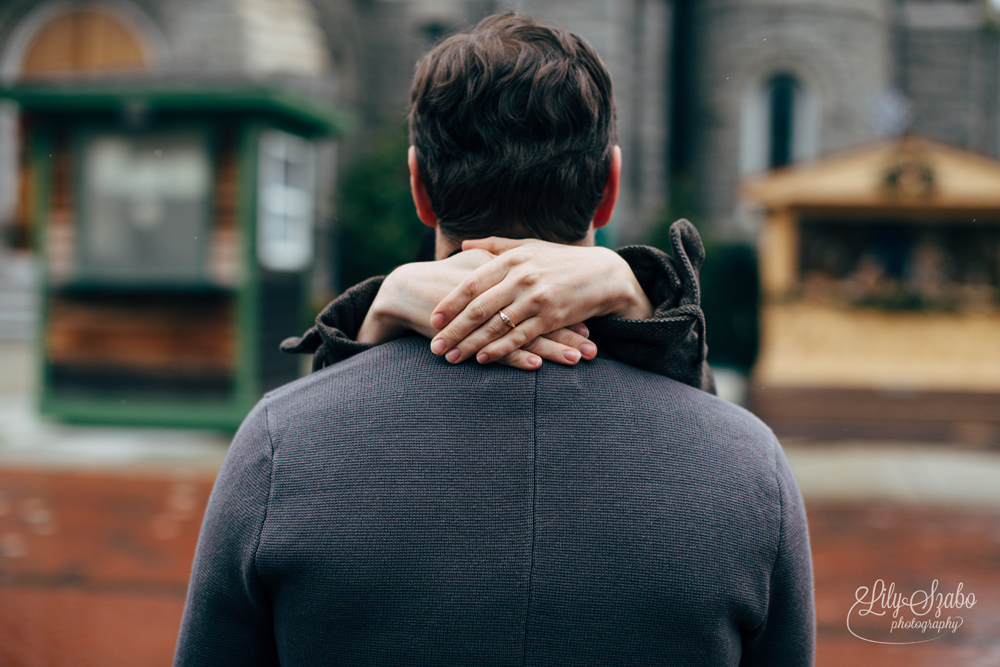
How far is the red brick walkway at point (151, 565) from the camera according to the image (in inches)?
144

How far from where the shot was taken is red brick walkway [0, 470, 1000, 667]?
3668 millimetres

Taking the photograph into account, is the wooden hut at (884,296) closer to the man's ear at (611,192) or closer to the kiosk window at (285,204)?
the kiosk window at (285,204)

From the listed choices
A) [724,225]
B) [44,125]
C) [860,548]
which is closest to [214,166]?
[44,125]

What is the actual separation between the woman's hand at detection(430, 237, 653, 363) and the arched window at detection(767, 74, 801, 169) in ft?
52.5

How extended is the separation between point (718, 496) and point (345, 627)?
49cm

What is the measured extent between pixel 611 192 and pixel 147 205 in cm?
729

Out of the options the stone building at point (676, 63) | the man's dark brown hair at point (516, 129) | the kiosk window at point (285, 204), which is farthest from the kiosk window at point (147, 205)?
the man's dark brown hair at point (516, 129)

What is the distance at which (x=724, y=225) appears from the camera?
15.7m

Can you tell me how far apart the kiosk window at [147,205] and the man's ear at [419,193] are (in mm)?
6802

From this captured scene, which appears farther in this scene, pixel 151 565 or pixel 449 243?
pixel 151 565

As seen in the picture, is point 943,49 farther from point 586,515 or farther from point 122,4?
point 586,515

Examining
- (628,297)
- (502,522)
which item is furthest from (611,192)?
(502,522)

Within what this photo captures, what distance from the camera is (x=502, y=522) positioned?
1022 millimetres

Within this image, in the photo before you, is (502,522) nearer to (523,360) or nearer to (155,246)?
(523,360)
